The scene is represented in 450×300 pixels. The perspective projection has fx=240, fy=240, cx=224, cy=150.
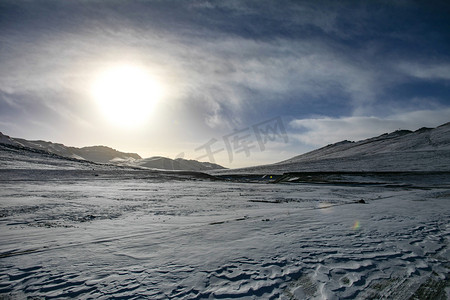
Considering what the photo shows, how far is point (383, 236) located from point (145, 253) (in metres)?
6.98

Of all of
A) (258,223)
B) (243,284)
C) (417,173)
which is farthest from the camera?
(417,173)

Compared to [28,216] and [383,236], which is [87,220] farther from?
[383,236]

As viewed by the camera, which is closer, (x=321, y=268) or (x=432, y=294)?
(x=432, y=294)

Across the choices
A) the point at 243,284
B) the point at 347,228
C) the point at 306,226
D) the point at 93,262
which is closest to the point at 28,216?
the point at 93,262

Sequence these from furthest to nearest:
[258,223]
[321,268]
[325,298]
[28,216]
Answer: [28,216] → [258,223] → [321,268] → [325,298]

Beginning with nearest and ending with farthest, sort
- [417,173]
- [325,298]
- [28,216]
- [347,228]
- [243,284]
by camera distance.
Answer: [325,298]
[243,284]
[347,228]
[28,216]
[417,173]

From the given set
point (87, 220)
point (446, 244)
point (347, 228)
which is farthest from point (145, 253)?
point (446, 244)

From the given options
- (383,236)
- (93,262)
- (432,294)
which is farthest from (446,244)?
(93,262)

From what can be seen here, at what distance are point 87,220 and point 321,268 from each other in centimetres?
866

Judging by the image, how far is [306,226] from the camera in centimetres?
858

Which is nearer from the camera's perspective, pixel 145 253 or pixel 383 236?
pixel 145 253

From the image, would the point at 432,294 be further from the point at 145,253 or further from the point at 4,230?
the point at 4,230

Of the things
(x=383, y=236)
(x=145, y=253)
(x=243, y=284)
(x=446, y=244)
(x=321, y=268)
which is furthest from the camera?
(x=383, y=236)

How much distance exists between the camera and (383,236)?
24.2ft
